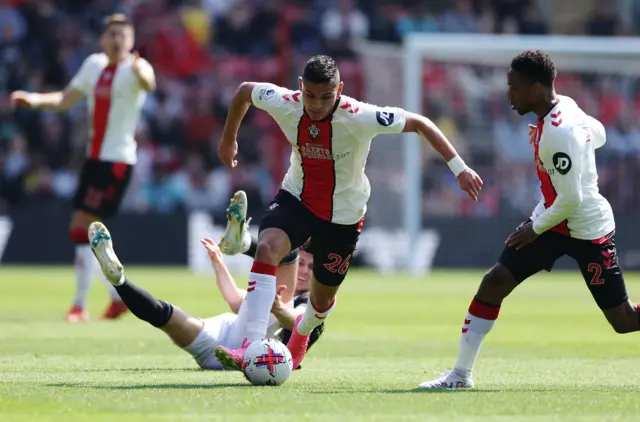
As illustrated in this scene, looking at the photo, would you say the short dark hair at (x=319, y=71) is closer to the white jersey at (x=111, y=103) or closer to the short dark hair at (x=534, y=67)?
the short dark hair at (x=534, y=67)

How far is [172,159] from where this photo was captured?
25.8 meters

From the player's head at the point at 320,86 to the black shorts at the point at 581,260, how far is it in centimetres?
146

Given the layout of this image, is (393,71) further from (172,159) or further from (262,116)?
(172,159)

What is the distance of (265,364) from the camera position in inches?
296

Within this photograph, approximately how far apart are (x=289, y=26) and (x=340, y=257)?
19.8m

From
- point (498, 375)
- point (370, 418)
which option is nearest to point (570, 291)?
point (498, 375)

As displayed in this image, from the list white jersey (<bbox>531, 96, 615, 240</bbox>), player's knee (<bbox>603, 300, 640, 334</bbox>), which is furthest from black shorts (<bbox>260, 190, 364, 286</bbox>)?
player's knee (<bbox>603, 300, 640, 334</bbox>)

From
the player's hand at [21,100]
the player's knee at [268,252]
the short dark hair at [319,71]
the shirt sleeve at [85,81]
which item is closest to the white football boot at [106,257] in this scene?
the player's knee at [268,252]

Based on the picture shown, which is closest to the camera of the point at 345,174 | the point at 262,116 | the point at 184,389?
the point at 184,389

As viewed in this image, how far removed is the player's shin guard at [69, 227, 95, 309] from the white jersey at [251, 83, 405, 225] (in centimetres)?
531

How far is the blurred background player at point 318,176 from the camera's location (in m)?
7.77

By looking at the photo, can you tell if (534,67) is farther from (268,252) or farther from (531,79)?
(268,252)

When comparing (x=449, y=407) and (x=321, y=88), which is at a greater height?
(x=321, y=88)

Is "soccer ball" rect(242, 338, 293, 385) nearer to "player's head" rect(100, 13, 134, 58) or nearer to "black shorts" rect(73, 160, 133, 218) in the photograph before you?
"black shorts" rect(73, 160, 133, 218)
